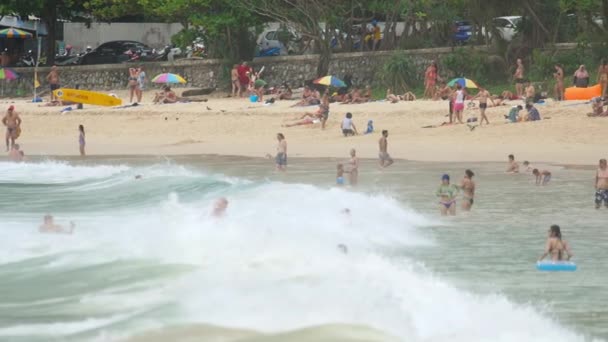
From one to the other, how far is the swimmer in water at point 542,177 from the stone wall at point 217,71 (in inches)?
509

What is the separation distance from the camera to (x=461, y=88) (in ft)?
96.8

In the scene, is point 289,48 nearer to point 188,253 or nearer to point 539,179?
point 539,179

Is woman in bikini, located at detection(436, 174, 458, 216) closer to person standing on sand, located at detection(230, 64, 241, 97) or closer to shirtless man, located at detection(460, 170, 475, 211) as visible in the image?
shirtless man, located at detection(460, 170, 475, 211)

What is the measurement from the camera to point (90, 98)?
37250 mm

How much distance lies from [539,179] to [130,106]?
17.0 meters

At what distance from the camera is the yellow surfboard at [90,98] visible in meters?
37.2

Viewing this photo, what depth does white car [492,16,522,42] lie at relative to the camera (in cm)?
3541

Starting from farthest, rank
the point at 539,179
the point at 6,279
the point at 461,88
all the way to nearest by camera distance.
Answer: the point at 461,88
the point at 539,179
the point at 6,279

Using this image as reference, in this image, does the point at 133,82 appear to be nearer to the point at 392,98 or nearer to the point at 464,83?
the point at 392,98

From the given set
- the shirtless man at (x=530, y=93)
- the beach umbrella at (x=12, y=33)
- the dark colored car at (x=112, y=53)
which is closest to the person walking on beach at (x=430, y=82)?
the shirtless man at (x=530, y=93)

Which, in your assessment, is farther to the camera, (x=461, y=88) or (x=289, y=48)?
(x=289, y=48)

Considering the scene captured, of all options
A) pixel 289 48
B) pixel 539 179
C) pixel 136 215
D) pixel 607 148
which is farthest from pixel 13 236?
pixel 289 48

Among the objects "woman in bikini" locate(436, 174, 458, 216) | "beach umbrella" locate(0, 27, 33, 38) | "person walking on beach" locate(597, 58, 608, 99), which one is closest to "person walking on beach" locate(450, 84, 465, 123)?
"person walking on beach" locate(597, 58, 608, 99)

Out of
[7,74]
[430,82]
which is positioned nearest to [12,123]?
[7,74]
